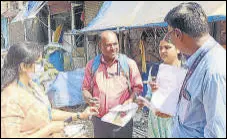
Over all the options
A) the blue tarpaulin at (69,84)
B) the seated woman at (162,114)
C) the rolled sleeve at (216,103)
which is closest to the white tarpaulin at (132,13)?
the blue tarpaulin at (69,84)

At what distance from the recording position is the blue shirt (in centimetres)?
108

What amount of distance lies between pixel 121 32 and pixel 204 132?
213 cm

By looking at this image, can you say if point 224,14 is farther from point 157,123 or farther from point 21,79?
point 21,79

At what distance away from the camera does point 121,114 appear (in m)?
1.75

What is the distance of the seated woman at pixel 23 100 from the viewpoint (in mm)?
1268

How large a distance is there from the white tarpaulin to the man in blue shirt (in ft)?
4.53

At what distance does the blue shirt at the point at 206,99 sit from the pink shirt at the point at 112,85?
730mm

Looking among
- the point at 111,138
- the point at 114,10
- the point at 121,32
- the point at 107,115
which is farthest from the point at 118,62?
the point at 114,10

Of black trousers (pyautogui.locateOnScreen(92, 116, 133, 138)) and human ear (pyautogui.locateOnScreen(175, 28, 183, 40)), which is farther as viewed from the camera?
black trousers (pyautogui.locateOnScreen(92, 116, 133, 138))

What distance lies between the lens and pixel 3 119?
1.25 m

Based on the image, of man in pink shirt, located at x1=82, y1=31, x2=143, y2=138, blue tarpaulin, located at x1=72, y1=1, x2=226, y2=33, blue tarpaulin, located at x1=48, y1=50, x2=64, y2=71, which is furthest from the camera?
blue tarpaulin, located at x1=48, y1=50, x2=64, y2=71

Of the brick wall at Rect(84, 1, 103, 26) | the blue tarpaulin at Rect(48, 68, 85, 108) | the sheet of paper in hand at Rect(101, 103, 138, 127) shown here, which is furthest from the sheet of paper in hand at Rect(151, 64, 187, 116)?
the brick wall at Rect(84, 1, 103, 26)

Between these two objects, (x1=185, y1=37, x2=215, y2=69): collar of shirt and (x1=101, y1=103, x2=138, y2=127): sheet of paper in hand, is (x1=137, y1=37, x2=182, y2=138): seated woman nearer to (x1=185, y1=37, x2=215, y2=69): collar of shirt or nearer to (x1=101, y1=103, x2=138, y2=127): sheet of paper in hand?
(x1=101, y1=103, x2=138, y2=127): sheet of paper in hand

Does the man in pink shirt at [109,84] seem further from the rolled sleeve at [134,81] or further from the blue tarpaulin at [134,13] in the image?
the blue tarpaulin at [134,13]
